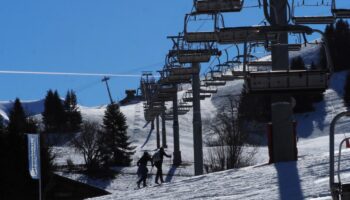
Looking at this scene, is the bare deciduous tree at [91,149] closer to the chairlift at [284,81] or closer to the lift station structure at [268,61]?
the lift station structure at [268,61]

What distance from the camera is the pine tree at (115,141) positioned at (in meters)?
65.6

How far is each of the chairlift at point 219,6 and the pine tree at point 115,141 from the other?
135 feet

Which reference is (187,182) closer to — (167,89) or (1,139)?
(167,89)

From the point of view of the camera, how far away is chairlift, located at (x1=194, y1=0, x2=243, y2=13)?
2203 centimetres

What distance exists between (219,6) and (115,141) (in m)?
47.2

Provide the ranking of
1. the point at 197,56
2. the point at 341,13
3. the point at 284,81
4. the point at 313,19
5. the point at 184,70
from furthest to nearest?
the point at 184,70 → the point at 197,56 → the point at 313,19 → the point at 341,13 → the point at 284,81

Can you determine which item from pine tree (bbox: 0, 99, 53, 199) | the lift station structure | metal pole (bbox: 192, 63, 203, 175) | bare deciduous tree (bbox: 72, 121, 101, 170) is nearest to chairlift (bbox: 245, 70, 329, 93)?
the lift station structure

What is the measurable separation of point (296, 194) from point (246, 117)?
84186mm

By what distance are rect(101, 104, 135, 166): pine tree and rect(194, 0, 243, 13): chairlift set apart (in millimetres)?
41197

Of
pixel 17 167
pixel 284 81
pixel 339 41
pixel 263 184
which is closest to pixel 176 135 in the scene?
pixel 17 167

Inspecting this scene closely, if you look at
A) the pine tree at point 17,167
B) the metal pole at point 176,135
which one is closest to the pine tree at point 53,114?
the pine tree at point 17,167

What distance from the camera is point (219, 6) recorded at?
72.8 ft

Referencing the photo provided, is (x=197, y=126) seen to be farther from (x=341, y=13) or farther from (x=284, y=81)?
Result: (x=284, y=81)

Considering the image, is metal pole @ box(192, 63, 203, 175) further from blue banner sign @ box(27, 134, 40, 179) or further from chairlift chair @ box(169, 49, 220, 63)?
blue banner sign @ box(27, 134, 40, 179)
